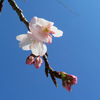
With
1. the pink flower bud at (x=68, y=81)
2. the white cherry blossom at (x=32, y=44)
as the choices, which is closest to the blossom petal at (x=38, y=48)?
the white cherry blossom at (x=32, y=44)

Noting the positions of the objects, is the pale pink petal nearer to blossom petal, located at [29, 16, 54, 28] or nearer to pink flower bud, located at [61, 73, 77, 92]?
blossom petal, located at [29, 16, 54, 28]

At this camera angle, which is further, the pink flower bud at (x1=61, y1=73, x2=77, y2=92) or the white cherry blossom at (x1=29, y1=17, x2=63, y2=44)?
the pink flower bud at (x1=61, y1=73, x2=77, y2=92)

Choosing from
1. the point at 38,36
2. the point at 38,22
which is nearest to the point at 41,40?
the point at 38,36

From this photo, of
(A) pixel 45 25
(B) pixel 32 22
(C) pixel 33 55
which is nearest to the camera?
(B) pixel 32 22

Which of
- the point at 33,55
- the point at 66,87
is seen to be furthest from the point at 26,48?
the point at 66,87

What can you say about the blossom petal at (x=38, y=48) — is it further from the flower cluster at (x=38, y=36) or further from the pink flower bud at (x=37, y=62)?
the pink flower bud at (x=37, y=62)

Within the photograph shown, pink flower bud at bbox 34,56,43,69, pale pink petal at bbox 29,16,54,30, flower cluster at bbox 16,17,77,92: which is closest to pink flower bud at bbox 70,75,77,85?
flower cluster at bbox 16,17,77,92

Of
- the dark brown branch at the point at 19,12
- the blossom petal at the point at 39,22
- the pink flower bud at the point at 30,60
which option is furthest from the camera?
the pink flower bud at the point at 30,60

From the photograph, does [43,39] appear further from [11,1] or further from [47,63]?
[11,1]

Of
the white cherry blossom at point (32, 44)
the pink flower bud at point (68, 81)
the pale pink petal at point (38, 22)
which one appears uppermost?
the pale pink petal at point (38, 22)
